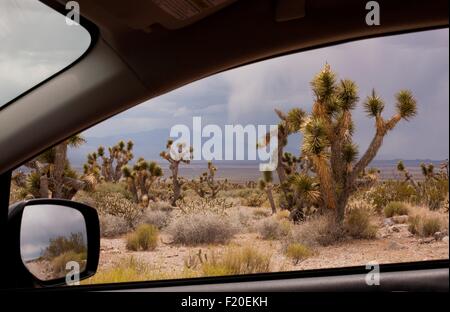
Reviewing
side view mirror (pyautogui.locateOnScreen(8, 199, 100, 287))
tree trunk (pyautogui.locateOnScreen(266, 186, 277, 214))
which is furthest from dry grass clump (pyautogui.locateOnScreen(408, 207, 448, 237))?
side view mirror (pyautogui.locateOnScreen(8, 199, 100, 287))

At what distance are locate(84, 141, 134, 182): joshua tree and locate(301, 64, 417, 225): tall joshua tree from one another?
8.89ft

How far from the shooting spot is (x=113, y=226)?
6.09 m

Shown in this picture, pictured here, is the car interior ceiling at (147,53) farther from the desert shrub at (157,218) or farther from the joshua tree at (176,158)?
the joshua tree at (176,158)

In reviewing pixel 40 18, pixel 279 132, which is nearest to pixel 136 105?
pixel 40 18

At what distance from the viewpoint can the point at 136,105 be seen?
139 centimetres

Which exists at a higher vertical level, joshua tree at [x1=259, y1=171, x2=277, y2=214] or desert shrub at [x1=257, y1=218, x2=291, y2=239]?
joshua tree at [x1=259, y1=171, x2=277, y2=214]

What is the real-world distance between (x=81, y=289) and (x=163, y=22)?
0.68 m

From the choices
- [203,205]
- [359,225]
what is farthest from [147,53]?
[203,205]

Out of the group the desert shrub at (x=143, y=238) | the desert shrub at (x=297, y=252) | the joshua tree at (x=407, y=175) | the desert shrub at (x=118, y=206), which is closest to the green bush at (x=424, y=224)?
the joshua tree at (x=407, y=175)

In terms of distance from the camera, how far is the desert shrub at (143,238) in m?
5.96

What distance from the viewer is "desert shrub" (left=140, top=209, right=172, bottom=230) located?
6367mm

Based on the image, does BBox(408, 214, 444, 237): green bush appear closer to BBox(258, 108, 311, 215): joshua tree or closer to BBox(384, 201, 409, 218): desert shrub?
BBox(384, 201, 409, 218): desert shrub

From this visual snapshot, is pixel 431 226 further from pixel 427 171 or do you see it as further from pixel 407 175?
pixel 407 175

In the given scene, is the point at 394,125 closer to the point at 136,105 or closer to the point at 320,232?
the point at 320,232
